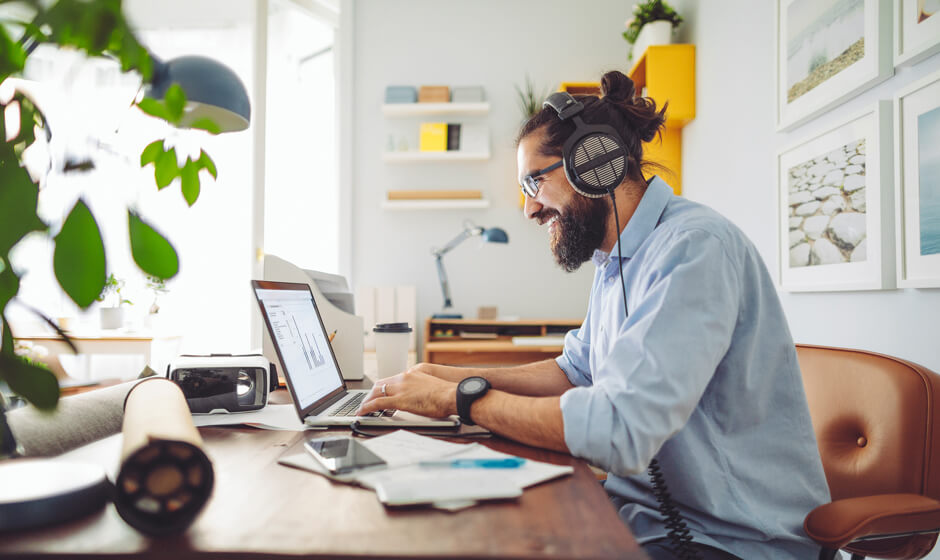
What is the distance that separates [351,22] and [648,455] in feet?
12.2

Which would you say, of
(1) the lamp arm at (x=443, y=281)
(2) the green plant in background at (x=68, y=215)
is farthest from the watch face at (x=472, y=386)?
(1) the lamp arm at (x=443, y=281)

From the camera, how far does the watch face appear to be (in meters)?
0.97

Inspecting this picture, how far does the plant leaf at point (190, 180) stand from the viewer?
447mm

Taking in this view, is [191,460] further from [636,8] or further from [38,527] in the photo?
[636,8]

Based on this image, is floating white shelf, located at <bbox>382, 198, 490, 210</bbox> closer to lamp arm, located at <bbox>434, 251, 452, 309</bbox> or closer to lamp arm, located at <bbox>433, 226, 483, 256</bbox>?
lamp arm, located at <bbox>433, 226, 483, 256</bbox>

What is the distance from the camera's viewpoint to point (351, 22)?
379cm

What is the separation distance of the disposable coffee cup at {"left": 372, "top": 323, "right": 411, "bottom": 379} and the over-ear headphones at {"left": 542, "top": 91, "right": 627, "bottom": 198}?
0.73 meters

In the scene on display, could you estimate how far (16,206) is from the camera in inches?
12.7

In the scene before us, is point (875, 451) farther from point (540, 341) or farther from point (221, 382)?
point (540, 341)

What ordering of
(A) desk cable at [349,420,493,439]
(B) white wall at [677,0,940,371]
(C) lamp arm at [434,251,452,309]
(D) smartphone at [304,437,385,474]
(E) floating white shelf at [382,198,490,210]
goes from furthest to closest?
(E) floating white shelf at [382,198,490,210] < (C) lamp arm at [434,251,452,309] < (B) white wall at [677,0,940,371] < (A) desk cable at [349,420,493,439] < (D) smartphone at [304,437,385,474]

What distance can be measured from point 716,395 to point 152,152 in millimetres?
869

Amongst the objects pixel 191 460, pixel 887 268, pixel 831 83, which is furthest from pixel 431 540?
pixel 831 83

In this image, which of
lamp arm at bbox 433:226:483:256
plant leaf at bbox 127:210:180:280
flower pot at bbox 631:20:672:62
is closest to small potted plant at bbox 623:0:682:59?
flower pot at bbox 631:20:672:62

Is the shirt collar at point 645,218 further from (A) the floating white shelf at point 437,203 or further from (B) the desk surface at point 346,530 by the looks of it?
(A) the floating white shelf at point 437,203
